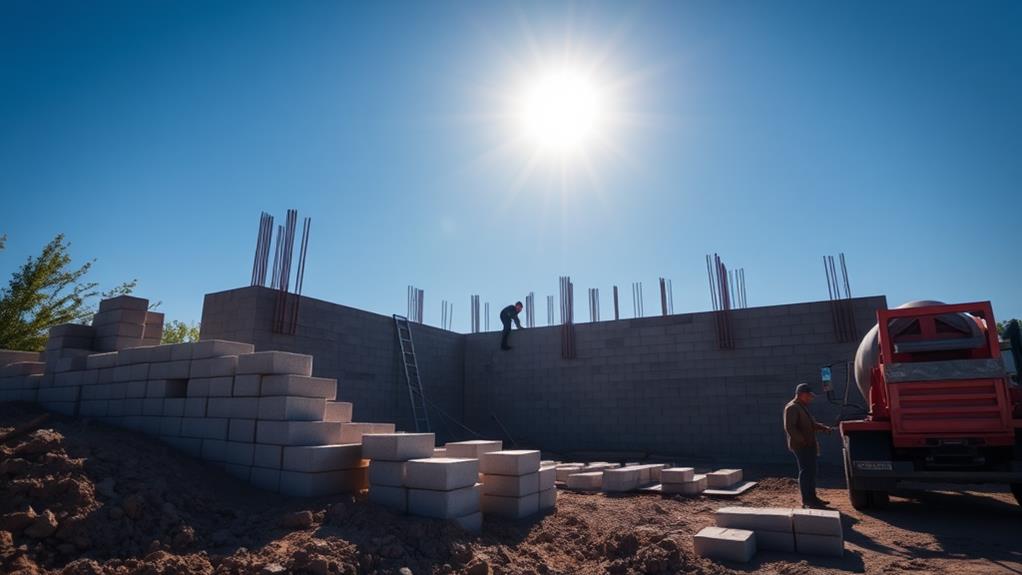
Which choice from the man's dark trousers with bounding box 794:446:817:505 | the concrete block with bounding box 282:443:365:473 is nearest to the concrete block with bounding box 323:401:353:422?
the concrete block with bounding box 282:443:365:473

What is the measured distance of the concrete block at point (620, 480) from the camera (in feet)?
23.3

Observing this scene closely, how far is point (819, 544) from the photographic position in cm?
434

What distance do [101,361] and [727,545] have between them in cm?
690

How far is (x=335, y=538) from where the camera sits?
3842mm

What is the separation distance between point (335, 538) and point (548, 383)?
9.15m

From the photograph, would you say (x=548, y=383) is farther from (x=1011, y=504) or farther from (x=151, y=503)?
(x=151, y=503)

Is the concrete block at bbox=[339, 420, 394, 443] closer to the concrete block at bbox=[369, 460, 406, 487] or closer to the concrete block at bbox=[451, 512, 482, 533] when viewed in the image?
the concrete block at bbox=[369, 460, 406, 487]

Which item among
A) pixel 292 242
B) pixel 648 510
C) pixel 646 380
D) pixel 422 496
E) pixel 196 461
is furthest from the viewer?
pixel 646 380

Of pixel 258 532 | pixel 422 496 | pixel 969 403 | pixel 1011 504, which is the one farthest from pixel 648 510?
pixel 1011 504

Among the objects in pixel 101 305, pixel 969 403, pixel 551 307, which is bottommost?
pixel 969 403

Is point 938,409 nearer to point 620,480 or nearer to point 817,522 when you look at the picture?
point 817,522

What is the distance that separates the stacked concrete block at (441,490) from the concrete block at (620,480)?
2937 millimetres

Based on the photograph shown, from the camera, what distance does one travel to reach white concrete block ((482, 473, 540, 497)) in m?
5.19

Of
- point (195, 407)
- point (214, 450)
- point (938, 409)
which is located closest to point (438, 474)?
point (214, 450)
